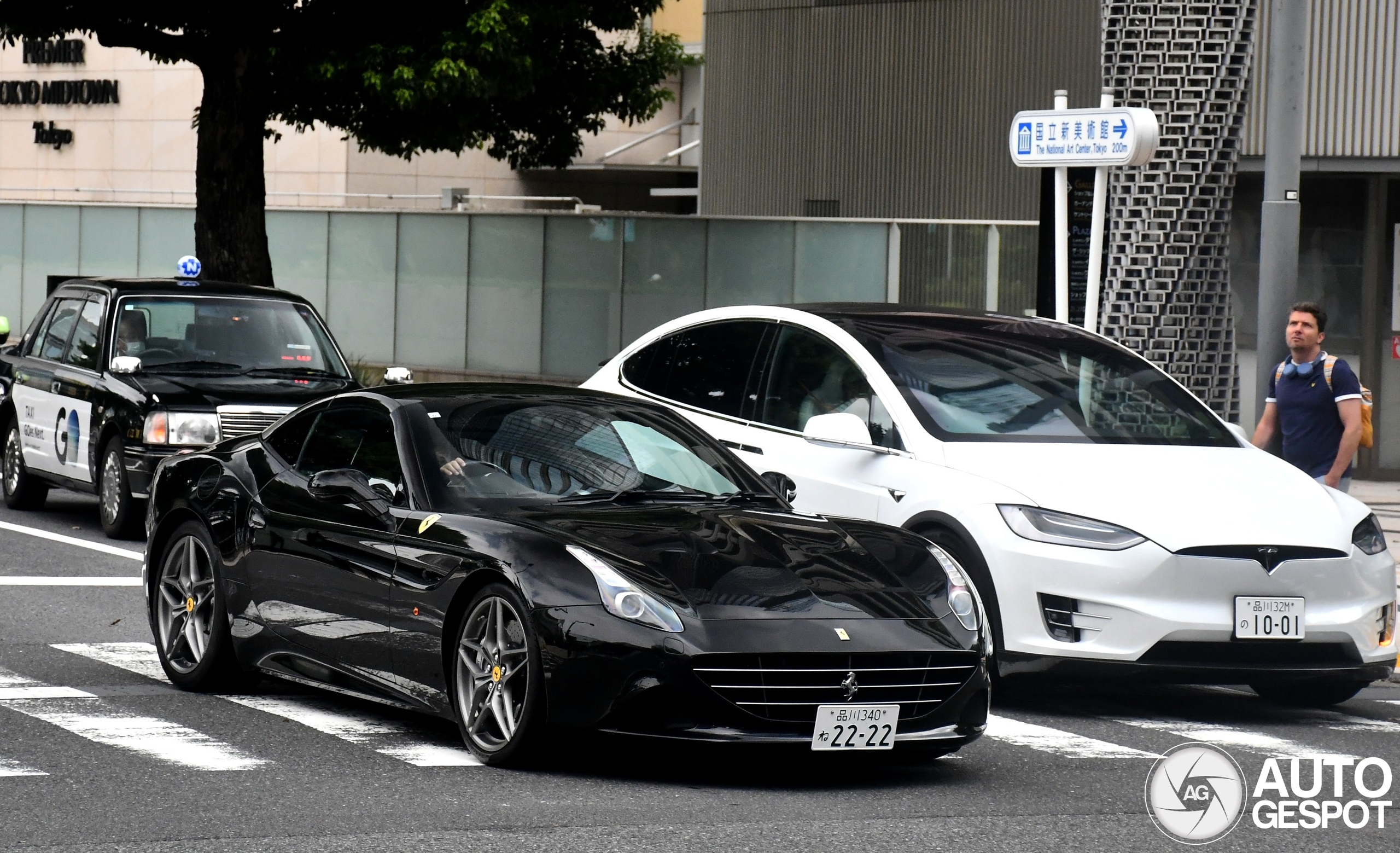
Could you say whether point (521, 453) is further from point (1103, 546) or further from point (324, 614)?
point (1103, 546)

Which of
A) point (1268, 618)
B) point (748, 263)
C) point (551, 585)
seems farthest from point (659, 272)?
point (551, 585)

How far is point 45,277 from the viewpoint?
112ft

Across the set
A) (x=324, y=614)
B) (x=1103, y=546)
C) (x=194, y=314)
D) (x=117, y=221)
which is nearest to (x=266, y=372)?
(x=194, y=314)

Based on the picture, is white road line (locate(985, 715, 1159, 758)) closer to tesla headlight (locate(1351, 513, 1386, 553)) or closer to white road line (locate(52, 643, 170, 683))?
tesla headlight (locate(1351, 513, 1386, 553))

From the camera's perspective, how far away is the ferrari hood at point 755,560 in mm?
6574

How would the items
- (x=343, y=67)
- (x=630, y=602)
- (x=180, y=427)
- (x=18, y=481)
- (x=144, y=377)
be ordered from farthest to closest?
(x=343, y=67) < (x=18, y=481) < (x=144, y=377) < (x=180, y=427) < (x=630, y=602)

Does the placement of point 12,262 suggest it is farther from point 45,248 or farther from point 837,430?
point 837,430

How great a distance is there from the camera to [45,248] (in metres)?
34.0

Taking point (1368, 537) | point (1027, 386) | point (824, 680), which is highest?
point (1027, 386)

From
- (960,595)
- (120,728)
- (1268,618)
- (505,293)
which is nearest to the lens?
(960,595)

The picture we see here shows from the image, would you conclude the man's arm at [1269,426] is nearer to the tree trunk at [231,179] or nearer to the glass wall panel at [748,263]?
the glass wall panel at [748,263]

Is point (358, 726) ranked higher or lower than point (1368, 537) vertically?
lower

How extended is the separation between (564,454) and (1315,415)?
5.37m

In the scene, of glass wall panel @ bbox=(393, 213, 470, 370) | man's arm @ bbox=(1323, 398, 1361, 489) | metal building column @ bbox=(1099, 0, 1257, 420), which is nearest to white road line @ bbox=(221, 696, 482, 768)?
man's arm @ bbox=(1323, 398, 1361, 489)
